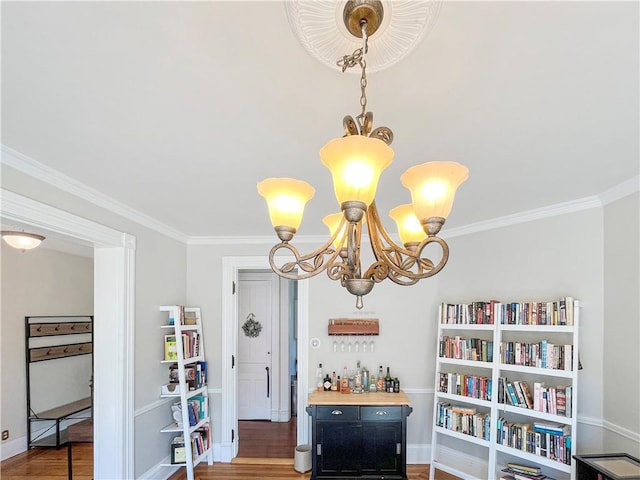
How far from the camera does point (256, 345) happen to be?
6234mm

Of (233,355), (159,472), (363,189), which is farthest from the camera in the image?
(233,355)

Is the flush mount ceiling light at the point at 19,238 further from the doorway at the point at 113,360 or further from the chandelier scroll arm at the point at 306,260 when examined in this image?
the chandelier scroll arm at the point at 306,260

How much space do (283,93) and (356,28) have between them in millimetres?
494

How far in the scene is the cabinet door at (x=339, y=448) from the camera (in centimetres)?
395

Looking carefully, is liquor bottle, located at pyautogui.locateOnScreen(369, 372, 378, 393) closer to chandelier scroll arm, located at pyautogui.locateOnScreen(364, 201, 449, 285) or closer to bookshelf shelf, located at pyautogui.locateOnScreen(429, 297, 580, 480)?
bookshelf shelf, located at pyautogui.locateOnScreen(429, 297, 580, 480)

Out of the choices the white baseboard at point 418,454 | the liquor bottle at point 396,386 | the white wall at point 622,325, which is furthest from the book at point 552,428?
the white baseboard at point 418,454

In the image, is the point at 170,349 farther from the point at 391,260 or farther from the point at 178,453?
the point at 391,260

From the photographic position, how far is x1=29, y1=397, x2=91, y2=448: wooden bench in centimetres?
455

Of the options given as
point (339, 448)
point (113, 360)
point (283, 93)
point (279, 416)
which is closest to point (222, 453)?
point (339, 448)

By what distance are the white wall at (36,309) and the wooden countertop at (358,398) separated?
11.2 feet

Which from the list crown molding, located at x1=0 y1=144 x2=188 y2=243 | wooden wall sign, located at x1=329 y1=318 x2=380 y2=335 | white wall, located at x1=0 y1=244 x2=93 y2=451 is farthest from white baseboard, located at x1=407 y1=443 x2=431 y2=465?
white wall, located at x1=0 y1=244 x2=93 y2=451

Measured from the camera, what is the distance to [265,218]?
388cm

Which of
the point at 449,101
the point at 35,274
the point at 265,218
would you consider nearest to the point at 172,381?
the point at 265,218

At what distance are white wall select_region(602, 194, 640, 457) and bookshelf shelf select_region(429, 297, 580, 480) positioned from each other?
246mm
